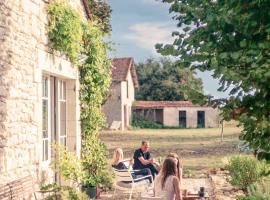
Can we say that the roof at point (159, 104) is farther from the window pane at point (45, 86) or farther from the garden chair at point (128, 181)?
the window pane at point (45, 86)

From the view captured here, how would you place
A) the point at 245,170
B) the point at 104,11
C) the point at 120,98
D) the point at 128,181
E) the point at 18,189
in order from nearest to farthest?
the point at 18,189
the point at 128,181
the point at 245,170
the point at 104,11
the point at 120,98

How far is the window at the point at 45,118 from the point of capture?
8297 millimetres

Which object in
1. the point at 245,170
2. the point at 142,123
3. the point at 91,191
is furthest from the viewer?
the point at 142,123

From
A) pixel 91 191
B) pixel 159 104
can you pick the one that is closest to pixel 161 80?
pixel 159 104

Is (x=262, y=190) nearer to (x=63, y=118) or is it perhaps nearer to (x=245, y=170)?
(x=245, y=170)

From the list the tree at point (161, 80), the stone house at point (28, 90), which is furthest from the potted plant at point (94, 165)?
the tree at point (161, 80)

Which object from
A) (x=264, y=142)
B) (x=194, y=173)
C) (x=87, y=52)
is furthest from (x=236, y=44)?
(x=194, y=173)

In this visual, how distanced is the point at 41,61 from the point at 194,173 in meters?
8.50

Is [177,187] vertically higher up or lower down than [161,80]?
lower down

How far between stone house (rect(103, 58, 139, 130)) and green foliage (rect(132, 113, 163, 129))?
1.91 metres

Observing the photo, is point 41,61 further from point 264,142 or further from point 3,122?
point 264,142

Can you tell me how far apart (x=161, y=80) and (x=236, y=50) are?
53973 millimetres

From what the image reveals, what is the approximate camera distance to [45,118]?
8.45m

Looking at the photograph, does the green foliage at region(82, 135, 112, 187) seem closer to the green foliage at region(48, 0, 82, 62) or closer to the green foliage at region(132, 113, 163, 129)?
the green foliage at region(48, 0, 82, 62)
